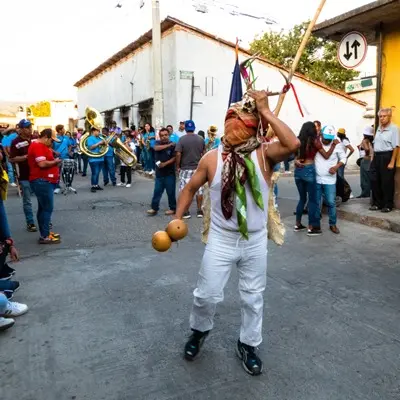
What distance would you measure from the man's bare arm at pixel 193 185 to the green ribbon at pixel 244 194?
275 mm

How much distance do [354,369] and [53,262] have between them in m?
3.92

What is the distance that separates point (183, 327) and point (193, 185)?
1.32 metres

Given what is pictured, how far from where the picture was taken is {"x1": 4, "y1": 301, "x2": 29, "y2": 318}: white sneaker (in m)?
3.72

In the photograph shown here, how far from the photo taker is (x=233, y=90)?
3.54m

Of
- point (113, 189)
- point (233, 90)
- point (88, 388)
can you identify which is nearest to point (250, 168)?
point (233, 90)

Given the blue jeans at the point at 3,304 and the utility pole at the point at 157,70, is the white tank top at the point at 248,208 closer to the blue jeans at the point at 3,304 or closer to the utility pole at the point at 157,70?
the blue jeans at the point at 3,304

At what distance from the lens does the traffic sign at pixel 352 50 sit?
807 cm

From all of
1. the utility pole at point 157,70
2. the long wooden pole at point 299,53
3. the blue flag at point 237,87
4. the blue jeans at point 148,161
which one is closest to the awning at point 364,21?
the long wooden pole at point 299,53

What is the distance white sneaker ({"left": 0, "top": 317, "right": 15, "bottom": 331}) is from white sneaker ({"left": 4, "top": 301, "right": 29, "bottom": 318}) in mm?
139

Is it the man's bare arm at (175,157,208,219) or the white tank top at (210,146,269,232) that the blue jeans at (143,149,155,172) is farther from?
the white tank top at (210,146,269,232)

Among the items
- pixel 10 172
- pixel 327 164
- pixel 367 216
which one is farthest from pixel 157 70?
pixel 367 216

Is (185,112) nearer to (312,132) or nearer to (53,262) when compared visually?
(312,132)

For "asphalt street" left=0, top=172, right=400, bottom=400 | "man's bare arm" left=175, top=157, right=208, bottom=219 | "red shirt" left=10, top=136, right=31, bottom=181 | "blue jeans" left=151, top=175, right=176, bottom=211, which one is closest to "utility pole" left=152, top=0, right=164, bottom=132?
"blue jeans" left=151, top=175, right=176, bottom=211

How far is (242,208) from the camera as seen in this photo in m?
2.73
